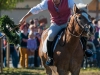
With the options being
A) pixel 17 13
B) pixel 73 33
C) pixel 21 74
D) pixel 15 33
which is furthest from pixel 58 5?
pixel 17 13

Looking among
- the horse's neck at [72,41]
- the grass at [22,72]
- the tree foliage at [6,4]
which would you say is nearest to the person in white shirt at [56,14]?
the horse's neck at [72,41]

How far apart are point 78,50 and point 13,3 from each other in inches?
298

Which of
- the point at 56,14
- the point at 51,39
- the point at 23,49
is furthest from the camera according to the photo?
the point at 23,49

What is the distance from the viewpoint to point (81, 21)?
930cm

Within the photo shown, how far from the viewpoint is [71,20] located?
386 inches

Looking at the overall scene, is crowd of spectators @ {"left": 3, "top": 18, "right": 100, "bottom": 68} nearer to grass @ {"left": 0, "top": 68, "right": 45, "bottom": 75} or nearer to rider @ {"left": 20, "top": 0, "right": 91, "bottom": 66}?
grass @ {"left": 0, "top": 68, "right": 45, "bottom": 75}

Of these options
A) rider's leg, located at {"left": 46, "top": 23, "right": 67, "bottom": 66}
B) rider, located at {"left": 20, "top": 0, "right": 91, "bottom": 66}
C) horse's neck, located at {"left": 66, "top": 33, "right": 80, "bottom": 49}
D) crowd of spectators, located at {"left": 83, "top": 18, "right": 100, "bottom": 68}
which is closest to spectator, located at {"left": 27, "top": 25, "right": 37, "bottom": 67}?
crowd of spectators, located at {"left": 83, "top": 18, "right": 100, "bottom": 68}

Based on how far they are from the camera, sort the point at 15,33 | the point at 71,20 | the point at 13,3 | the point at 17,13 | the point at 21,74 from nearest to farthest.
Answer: the point at 71,20 → the point at 15,33 → the point at 21,74 → the point at 13,3 → the point at 17,13

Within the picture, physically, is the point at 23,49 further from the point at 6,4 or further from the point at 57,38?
the point at 57,38

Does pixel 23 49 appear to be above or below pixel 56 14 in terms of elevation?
below

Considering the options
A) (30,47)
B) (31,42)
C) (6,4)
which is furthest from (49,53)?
(30,47)

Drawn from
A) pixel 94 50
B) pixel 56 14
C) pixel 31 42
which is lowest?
pixel 94 50

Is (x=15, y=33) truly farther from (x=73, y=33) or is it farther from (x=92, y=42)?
(x=92, y=42)

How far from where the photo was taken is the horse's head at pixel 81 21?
29.8 feet
